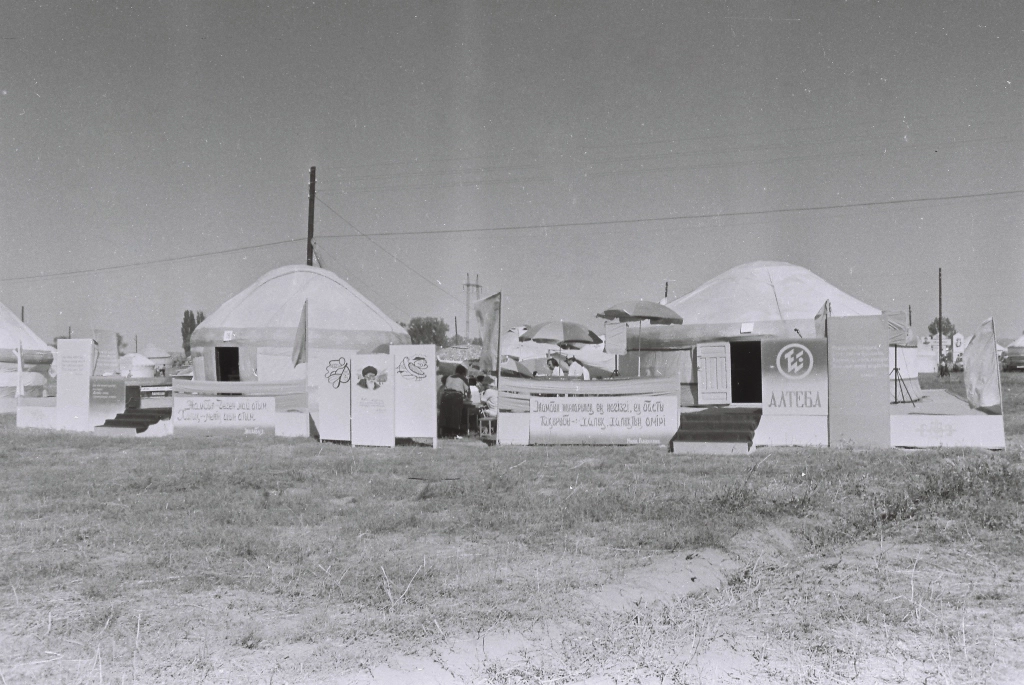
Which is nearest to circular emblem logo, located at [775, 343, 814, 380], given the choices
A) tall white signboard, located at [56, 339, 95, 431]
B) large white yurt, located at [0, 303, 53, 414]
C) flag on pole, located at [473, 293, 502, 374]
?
flag on pole, located at [473, 293, 502, 374]

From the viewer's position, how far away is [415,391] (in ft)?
38.0

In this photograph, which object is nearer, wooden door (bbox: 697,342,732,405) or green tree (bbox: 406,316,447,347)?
wooden door (bbox: 697,342,732,405)

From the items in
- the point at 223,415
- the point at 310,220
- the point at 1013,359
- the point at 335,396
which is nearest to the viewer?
the point at 335,396

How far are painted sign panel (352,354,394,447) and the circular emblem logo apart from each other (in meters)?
5.26

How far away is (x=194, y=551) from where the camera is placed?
5.38 metres

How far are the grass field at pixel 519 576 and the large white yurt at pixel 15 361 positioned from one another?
45.4 feet

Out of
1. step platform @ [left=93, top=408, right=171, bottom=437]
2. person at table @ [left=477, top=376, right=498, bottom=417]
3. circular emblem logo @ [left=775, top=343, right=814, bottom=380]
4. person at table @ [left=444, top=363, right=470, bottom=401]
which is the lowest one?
step platform @ [left=93, top=408, right=171, bottom=437]

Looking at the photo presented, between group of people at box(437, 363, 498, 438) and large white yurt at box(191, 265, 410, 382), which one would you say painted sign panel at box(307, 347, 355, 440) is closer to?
group of people at box(437, 363, 498, 438)

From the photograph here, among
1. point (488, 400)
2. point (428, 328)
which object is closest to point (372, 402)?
point (488, 400)

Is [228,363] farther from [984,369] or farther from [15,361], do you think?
[984,369]

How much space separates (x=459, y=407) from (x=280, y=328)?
28.3 feet

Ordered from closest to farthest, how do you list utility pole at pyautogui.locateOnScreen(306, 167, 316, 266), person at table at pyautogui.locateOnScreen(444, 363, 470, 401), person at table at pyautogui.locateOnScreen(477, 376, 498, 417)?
person at table at pyautogui.locateOnScreen(444, 363, 470, 401) → person at table at pyautogui.locateOnScreen(477, 376, 498, 417) → utility pole at pyautogui.locateOnScreen(306, 167, 316, 266)

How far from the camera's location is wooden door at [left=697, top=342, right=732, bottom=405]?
718 inches

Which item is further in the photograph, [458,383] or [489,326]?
[458,383]
